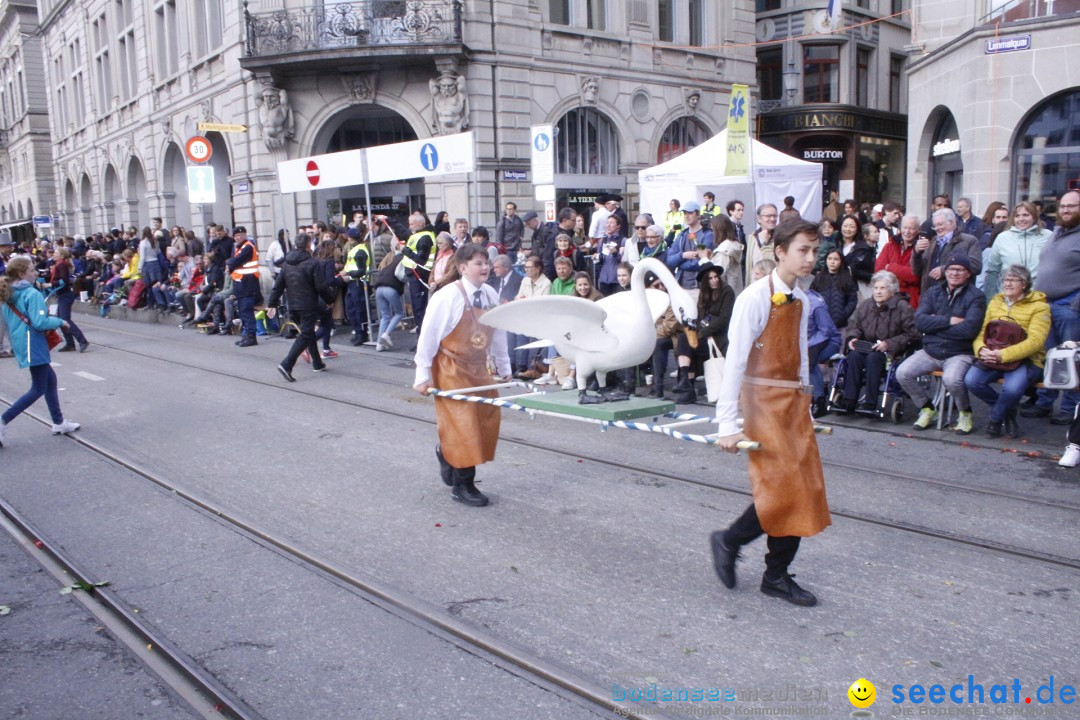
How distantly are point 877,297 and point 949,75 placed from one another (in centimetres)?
1023

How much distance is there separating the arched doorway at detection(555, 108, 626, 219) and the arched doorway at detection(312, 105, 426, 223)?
366 centimetres

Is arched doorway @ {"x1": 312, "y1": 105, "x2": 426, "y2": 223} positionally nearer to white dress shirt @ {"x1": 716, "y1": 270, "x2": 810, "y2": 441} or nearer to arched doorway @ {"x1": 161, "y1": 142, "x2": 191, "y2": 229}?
arched doorway @ {"x1": 161, "y1": 142, "x2": 191, "y2": 229}

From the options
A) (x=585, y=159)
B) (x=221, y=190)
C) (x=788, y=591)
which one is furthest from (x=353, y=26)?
(x=788, y=591)

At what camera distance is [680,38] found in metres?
25.4

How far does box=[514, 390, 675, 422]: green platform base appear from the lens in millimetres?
5496

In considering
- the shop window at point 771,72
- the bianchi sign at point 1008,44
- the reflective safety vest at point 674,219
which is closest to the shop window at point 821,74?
the shop window at point 771,72

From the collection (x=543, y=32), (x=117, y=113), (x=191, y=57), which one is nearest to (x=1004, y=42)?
(x=543, y=32)

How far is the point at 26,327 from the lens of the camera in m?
8.30

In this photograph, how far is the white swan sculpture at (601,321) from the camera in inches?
216

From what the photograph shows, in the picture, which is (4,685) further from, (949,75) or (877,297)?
(949,75)

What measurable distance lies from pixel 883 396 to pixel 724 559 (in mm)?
4599

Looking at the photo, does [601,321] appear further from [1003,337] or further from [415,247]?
[415,247]

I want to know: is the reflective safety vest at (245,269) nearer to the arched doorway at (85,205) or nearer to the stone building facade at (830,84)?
the stone building facade at (830,84)

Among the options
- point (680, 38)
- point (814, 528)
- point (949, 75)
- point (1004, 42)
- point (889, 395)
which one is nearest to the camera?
point (814, 528)
